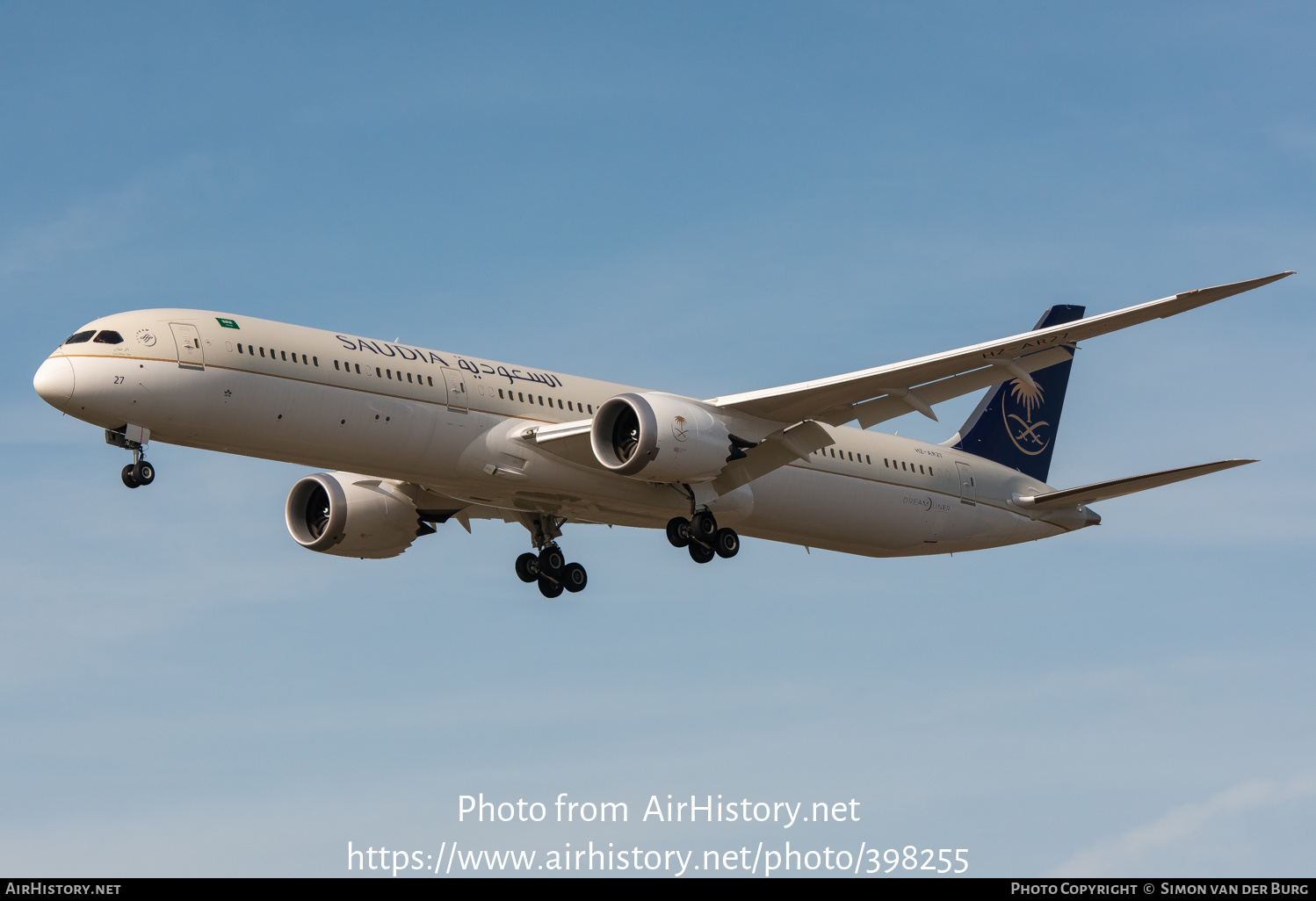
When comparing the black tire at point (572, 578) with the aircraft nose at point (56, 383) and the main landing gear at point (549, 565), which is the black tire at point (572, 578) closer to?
the main landing gear at point (549, 565)

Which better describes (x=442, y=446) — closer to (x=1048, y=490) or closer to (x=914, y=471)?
(x=914, y=471)

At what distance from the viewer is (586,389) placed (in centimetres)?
3466

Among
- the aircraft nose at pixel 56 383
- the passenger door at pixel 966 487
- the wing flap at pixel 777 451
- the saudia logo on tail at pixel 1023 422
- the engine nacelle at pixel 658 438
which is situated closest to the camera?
the aircraft nose at pixel 56 383

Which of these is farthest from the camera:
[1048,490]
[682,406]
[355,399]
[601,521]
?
[1048,490]

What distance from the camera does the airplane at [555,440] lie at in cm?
2845

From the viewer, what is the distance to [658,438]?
3166 cm

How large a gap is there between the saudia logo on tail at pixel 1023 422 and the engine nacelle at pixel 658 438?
1394 centimetres

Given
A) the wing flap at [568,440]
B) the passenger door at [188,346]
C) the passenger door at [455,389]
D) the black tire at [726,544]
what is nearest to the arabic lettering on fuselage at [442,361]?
the passenger door at [455,389]

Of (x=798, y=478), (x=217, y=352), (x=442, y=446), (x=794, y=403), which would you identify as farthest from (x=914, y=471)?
(x=217, y=352)

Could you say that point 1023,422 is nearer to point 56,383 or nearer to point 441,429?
point 441,429

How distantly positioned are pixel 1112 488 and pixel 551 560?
14.7 m

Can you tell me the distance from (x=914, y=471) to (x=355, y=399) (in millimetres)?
16265

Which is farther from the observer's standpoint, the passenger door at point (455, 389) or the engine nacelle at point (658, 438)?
the engine nacelle at point (658, 438)

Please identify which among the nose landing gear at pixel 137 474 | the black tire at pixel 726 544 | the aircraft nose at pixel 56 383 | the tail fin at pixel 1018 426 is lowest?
the nose landing gear at pixel 137 474
